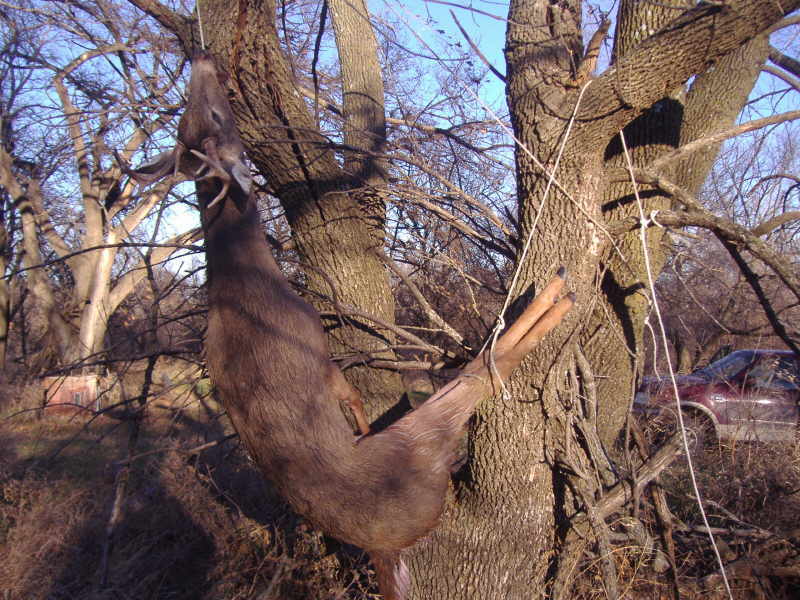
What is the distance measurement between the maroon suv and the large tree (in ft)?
8.93

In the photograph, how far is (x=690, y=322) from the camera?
10.8m

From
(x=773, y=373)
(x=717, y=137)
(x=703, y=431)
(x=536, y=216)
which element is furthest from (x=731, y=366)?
(x=536, y=216)

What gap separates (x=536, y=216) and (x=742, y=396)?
5476 millimetres

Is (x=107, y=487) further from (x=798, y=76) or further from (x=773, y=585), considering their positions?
(x=798, y=76)

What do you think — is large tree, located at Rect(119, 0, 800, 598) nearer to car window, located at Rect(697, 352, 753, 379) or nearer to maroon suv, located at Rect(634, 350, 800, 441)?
maroon suv, located at Rect(634, 350, 800, 441)

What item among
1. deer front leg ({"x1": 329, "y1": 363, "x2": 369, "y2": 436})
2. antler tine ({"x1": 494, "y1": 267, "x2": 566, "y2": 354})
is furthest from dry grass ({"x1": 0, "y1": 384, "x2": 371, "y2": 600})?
antler tine ({"x1": 494, "y1": 267, "x2": 566, "y2": 354})

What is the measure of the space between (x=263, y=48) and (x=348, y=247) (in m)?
1.14

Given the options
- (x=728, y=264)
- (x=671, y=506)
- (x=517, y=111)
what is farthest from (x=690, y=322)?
(x=517, y=111)

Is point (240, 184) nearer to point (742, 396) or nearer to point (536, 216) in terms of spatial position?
point (536, 216)

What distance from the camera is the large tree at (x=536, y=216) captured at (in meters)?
2.60

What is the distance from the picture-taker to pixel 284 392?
2205mm

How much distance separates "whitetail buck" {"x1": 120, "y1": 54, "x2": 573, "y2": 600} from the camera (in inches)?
86.6

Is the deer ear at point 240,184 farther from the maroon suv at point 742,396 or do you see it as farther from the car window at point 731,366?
the car window at point 731,366

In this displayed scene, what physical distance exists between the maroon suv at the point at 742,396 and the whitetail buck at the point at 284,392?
3.62 m
